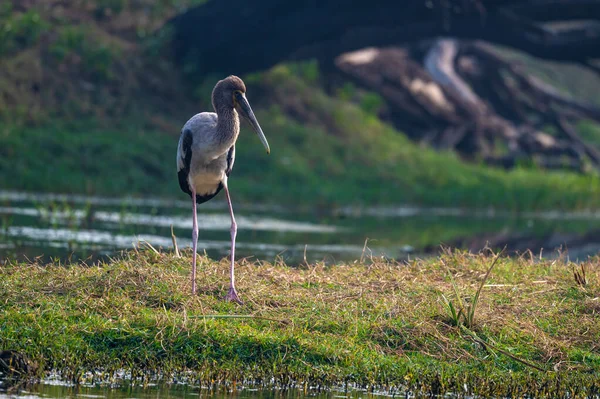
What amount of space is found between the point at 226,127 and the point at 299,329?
1.98 metres

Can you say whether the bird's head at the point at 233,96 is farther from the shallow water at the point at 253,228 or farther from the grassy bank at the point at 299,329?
the shallow water at the point at 253,228

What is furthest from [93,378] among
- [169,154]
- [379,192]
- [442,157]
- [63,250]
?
[442,157]

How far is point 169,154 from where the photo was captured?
18.5 metres

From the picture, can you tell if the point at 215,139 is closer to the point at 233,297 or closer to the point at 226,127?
the point at 226,127

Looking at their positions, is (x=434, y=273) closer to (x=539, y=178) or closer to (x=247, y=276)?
(x=247, y=276)

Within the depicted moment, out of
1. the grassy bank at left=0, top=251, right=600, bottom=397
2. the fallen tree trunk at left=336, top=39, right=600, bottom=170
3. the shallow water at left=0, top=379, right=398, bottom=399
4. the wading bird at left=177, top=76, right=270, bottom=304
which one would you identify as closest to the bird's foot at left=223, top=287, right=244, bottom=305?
the grassy bank at left=0, top=251, right=600, bottom=397

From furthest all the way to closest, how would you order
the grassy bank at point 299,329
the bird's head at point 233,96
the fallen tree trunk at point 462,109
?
1. the fallen tree trunk at point 462,109
2. the bird's head at point 233,96
3. the grassy bank at point 299,329

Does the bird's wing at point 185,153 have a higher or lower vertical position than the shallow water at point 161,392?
higher

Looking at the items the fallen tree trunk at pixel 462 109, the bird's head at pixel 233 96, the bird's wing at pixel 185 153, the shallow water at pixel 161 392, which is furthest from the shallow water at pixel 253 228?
the fallen tree trunk at pixel 462 109

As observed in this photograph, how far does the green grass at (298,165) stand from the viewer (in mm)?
17156

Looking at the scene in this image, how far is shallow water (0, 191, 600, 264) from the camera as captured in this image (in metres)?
11.7

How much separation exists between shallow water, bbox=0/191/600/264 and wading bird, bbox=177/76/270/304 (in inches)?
51.3

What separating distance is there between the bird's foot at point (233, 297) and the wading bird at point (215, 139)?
23.3 inches

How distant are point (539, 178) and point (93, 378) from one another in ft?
59.0
